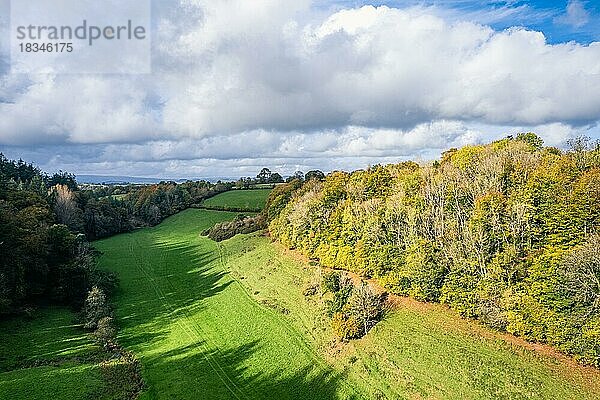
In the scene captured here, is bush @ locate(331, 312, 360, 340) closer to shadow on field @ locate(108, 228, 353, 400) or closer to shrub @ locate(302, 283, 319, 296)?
shadow on field @ locate(108, 228, 353, 400)

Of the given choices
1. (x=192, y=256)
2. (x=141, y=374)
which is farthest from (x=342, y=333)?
(x=192, y=256)

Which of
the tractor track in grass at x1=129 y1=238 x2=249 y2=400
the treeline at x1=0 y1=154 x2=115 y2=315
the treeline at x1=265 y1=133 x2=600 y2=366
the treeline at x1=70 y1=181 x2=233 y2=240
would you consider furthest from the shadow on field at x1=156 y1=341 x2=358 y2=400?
the treeline at x1=70 y1=181 x2=233 y2=240

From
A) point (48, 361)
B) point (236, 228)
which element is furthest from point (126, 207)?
point (48, 361)

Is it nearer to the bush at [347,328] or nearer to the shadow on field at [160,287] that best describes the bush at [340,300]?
the bush at [347,328]

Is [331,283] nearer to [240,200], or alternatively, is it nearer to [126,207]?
[240,200]

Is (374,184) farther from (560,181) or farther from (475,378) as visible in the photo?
(475,378)

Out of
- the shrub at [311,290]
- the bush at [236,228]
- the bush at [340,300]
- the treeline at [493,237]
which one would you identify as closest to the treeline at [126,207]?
the bush at [236,228]
